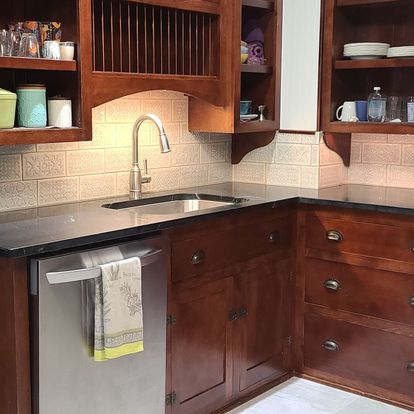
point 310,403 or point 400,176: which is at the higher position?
point 400,176

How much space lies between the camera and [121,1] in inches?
112

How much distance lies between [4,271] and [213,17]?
67.6 inches

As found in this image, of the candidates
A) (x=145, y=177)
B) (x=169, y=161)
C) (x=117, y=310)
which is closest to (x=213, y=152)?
(x=169, y=161)

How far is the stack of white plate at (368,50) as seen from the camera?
3.37m

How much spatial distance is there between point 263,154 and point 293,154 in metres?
0.19

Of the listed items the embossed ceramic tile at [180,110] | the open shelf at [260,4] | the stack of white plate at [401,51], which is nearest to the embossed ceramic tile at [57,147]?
the embossed ceramic tile at [180,110]

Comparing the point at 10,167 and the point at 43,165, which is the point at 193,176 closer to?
the point at 43,165

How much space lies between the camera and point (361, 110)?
3.52m

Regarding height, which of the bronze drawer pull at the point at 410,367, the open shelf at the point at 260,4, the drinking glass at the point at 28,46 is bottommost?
the bronze drawer pull at the point at 410,367

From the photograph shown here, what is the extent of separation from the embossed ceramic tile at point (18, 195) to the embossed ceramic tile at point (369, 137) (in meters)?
1.78

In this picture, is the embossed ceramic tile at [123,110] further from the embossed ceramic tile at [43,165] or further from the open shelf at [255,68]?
the open shelf at [255,68]

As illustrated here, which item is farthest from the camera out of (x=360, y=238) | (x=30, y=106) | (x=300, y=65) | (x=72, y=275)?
(x=300, y=65)

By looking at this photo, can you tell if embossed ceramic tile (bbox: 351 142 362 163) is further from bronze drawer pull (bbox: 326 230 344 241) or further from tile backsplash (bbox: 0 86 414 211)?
bronze drawer pull (bbox: 326 230 344 241)

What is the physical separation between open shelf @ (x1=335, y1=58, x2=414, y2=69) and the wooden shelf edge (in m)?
0.36
